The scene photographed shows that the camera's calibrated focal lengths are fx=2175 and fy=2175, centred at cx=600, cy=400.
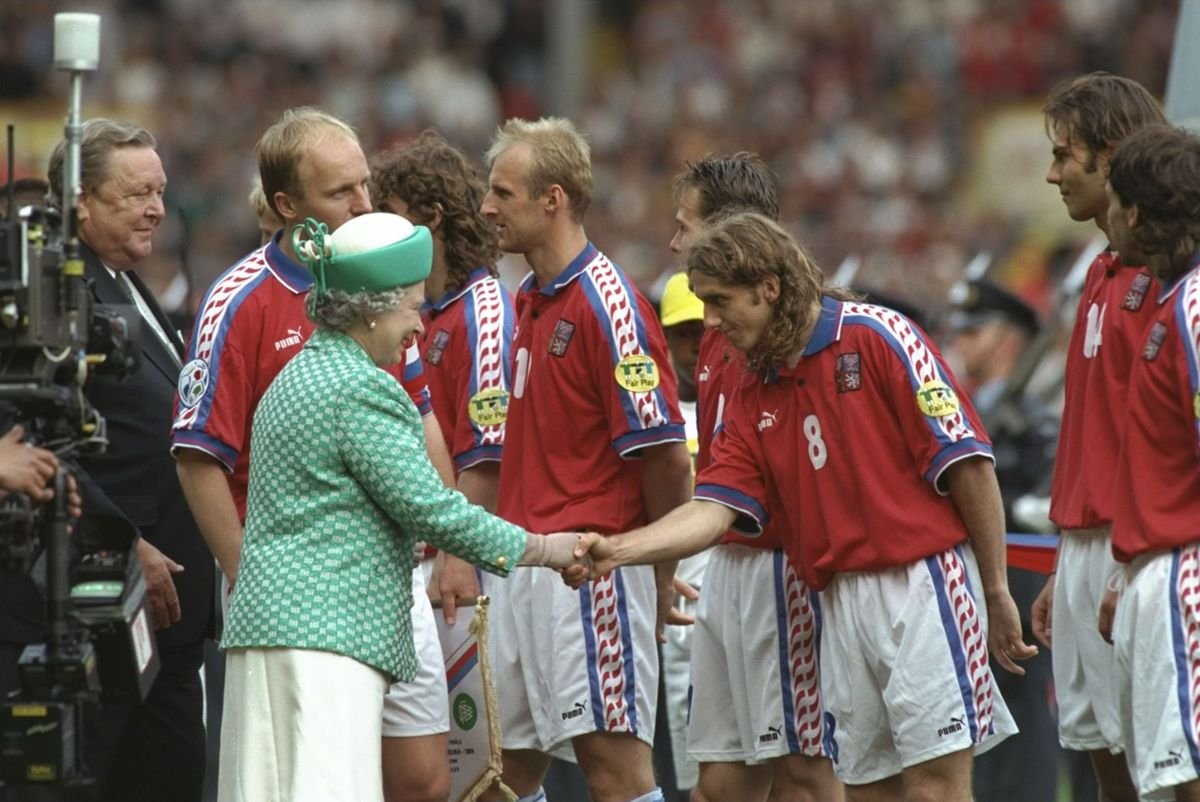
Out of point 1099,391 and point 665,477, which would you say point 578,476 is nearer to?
point 665,477

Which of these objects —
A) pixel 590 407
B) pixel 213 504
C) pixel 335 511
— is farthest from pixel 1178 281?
pixel 213 504

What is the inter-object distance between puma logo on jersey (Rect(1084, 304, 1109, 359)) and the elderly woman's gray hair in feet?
6.49

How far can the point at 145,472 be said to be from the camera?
651 centimetres

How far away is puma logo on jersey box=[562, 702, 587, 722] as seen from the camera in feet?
21.4

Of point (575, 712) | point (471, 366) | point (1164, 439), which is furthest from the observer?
point (471, 366)

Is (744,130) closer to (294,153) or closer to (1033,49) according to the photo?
(1033,49)

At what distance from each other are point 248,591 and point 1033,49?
16962 millimetres

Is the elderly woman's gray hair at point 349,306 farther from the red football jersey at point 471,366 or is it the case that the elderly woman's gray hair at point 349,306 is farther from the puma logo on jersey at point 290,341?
the red football jersey at point 471,366

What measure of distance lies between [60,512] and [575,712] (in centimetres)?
191

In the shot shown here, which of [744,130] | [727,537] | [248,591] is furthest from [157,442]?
[744,130]

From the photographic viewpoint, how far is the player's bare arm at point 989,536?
590 centimetres

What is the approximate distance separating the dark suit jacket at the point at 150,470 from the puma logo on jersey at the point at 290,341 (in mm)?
560

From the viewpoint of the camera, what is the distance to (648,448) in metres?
6.54

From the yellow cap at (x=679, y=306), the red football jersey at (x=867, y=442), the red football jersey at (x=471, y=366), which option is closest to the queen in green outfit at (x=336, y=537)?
the red football jersey at (x=867, y=442)
